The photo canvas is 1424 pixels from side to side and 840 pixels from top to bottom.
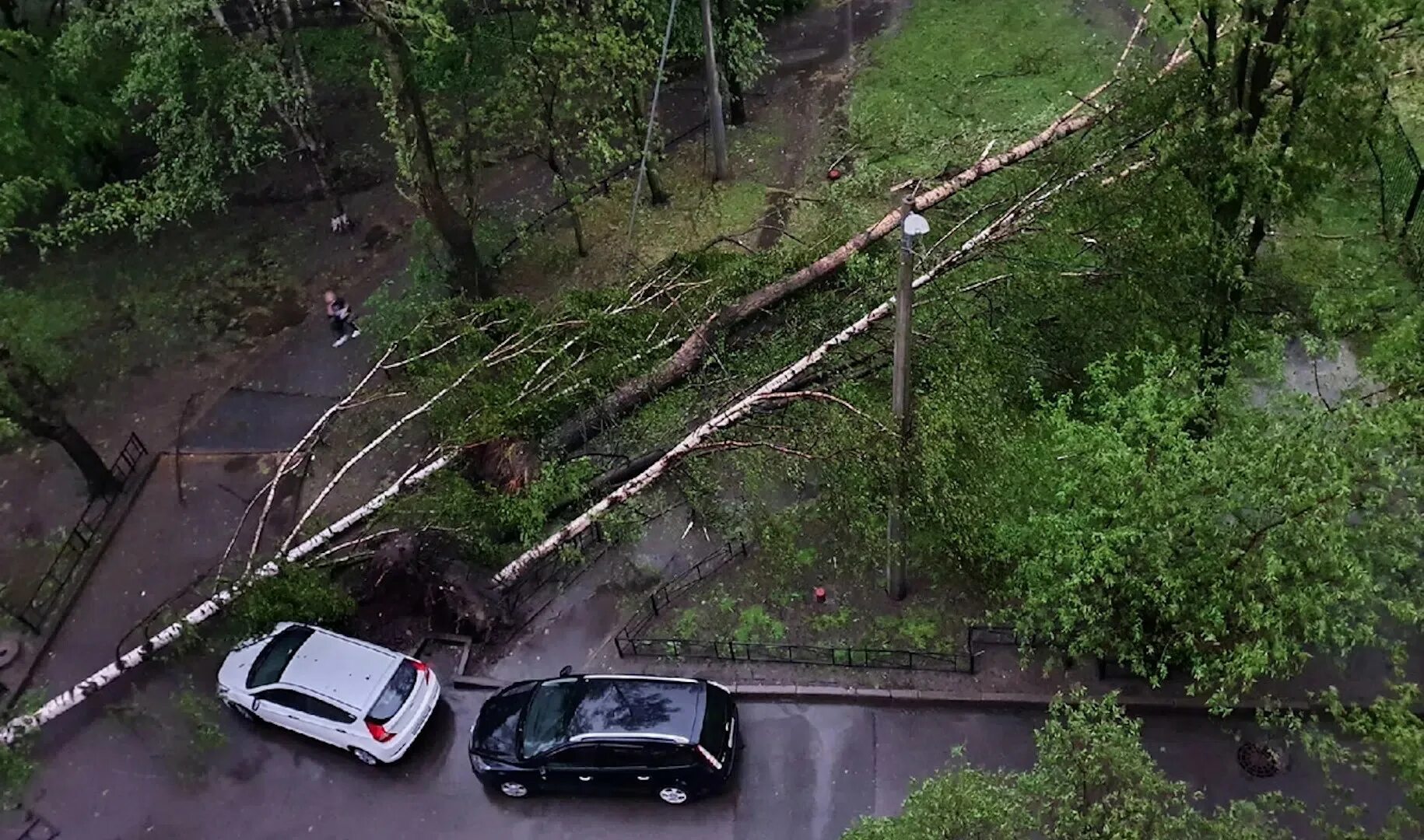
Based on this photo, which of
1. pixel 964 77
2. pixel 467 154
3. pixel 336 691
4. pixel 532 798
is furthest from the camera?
pixel 964 77

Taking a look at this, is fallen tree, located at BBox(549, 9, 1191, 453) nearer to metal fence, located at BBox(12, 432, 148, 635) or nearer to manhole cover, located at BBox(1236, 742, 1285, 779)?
metal fence, located at BBox(12, 432, 148, 635)

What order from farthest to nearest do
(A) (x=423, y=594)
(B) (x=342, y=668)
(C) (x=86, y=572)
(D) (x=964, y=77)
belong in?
(D) (x=964, y=77) → (C) (x=86, y=572) → (A) (x=423, y=594) → (B) (x=342, y=668)

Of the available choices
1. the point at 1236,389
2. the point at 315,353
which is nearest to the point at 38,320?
the point at 315,353

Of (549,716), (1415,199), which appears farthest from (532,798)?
(1415,199)

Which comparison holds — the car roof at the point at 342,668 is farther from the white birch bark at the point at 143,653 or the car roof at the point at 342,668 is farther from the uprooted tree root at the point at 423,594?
the white birch bark at the point at 143,653

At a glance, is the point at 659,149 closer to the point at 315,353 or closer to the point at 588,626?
the point at 315,353

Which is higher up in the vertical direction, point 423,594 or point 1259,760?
point 423,594

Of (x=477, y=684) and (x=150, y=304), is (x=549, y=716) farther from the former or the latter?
(x=150, y=304)
